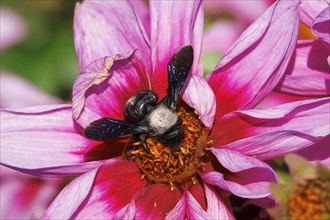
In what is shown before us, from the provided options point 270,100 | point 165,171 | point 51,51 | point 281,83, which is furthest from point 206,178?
point 51,51

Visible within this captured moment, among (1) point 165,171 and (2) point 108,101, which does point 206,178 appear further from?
(2) point 108,101

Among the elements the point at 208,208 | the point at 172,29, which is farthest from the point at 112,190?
the point at 172,29

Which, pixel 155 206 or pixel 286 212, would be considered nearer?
pixel 286 212

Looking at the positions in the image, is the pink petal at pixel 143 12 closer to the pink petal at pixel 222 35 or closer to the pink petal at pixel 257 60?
the pink petal at pixel 222 35

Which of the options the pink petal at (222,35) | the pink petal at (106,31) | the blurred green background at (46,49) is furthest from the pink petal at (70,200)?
the blurred green background at (46,49)

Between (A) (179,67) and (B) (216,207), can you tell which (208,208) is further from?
(A) (179,67)
